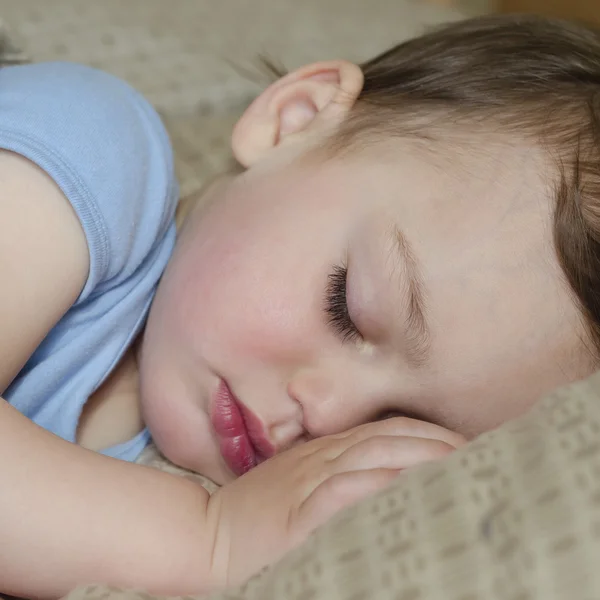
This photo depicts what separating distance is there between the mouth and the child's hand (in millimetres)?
96

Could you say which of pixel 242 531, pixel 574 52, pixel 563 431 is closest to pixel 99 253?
pixel 242 531

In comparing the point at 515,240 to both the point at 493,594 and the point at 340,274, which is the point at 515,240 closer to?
the point at 340,274

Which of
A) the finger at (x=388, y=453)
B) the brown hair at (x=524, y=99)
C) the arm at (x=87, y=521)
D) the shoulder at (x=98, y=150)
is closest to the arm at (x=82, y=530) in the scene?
the arm at (x=87, y=521)

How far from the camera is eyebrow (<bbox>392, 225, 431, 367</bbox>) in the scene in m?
0.66

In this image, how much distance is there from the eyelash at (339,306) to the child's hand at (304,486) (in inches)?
3.8

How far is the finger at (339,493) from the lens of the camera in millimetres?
507

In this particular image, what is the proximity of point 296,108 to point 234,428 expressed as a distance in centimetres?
39

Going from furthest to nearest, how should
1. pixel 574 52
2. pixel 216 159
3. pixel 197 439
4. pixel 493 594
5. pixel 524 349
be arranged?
pixel 216 159
pixel 574 52
pixel 197 439
pixel 524 349
pixel 493 594

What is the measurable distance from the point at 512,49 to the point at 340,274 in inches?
14.3

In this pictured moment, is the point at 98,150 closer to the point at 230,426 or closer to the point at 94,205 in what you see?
the point at 94,205

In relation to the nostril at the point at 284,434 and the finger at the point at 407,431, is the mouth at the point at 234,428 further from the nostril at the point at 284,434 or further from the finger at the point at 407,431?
the finger at the point at 407,431

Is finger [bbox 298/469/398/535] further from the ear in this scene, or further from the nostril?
the ear

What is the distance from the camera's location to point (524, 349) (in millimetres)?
648

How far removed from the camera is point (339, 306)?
0.69 m
